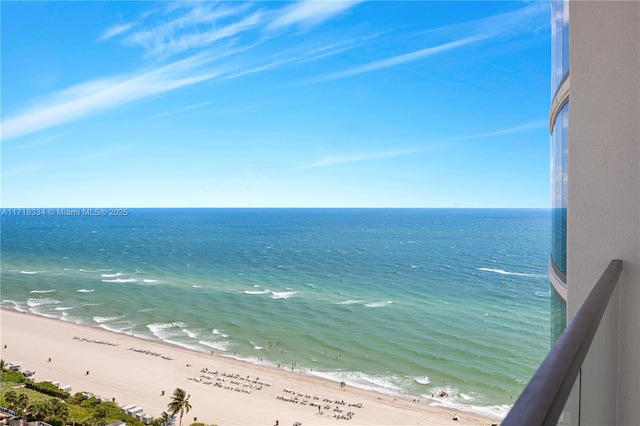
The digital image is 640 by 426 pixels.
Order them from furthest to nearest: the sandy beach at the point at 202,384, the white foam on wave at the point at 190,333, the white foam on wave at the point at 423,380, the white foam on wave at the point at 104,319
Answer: the white foam on wave at the point at 104,319 < the white foam on wave at the point at 190,333 < the white foam on wave at the point at 423,380 < the sandy beach at the point at 202,384

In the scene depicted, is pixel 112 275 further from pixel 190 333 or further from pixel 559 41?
pixel 559 41

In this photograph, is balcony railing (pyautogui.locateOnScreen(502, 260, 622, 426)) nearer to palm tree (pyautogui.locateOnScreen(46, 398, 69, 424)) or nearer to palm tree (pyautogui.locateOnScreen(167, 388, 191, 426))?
palm tree (pyautogui.locateOnScreen(167, 388, 191, 426))

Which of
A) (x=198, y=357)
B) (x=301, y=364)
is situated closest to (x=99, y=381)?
(x=198, y=357)

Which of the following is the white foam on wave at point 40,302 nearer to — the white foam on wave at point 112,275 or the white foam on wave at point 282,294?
the white foam on wave at point 112,275

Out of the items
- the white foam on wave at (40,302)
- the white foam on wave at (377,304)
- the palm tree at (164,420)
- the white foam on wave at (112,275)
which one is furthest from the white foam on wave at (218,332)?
the white foam on wave at (112,275)

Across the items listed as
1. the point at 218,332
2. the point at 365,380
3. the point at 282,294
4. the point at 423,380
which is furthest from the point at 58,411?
the point at 282,294

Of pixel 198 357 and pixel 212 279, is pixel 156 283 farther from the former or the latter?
pixel 198 357

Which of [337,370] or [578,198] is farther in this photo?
[337,370]

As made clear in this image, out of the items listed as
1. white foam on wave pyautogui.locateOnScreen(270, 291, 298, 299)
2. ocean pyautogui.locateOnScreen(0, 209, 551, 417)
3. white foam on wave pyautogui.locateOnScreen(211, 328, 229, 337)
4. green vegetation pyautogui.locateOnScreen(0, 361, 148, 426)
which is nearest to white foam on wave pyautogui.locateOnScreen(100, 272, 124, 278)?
ocean pyautogui.locateOnScreen(0, 209, 551, 417)
